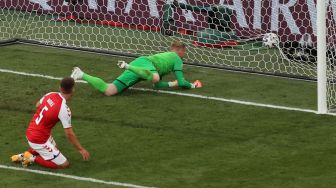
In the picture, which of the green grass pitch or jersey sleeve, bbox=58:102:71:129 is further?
jersey sleeve, bbox=58:102:71:129

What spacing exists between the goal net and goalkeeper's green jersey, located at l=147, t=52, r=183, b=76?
1999 mm

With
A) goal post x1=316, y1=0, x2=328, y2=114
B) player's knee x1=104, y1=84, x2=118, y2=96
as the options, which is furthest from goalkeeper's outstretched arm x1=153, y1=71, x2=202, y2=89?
goal post x1=316, y1=0, x2=328, y2=114

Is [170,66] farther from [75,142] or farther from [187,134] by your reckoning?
[75,142]

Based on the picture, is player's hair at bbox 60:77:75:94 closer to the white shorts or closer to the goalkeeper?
the white shorts

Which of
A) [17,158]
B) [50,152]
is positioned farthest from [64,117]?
[17,158]

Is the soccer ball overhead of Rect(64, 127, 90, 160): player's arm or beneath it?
overhead

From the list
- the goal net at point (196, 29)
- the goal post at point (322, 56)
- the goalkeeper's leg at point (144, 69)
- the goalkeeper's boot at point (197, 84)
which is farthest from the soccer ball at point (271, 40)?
the goal post at point (322, 56)

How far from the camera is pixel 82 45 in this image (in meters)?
20.7

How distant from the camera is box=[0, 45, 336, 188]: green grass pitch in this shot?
12.4m

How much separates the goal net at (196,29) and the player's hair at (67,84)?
624cm

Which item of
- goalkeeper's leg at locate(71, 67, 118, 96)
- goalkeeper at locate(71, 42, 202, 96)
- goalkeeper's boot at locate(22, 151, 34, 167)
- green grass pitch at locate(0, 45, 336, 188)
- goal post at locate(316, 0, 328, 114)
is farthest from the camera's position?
goalkeeper at locate(71, 42, 202, 96)

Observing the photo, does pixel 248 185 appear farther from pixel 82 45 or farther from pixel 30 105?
pixel 82 45

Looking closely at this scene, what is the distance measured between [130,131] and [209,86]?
3.19 metres

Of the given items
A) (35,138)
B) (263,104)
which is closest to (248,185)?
(35,138)
